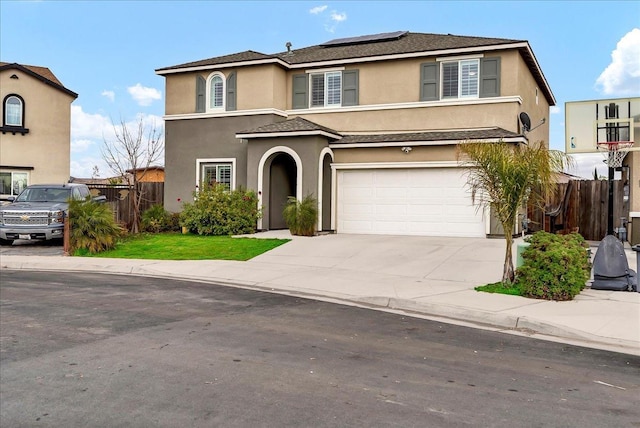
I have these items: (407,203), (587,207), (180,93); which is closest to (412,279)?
(407,203)

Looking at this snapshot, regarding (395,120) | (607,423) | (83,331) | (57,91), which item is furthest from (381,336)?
(57,91)

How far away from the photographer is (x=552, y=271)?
408 inches

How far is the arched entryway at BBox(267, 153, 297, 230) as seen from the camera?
22.3 m

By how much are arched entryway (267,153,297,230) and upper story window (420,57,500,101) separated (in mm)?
5823

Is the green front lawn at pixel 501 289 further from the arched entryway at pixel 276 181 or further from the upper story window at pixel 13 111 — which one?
the upper story window at pixel 13 111

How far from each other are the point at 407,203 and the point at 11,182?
76.8 ft

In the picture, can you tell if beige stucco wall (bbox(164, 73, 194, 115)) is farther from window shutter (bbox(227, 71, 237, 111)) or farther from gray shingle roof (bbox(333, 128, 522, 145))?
gray shingle roof (bbox(333, 128, 522, 145))

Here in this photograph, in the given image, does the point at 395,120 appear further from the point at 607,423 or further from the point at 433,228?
the point at 607,423

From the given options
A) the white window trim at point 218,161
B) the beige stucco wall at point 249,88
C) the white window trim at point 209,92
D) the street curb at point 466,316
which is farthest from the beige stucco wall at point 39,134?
the street curb at point 466,316

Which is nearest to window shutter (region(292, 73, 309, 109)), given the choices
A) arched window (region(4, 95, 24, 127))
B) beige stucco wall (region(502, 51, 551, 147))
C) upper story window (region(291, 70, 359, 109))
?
upper story window (region(291, 70, 359, 109))

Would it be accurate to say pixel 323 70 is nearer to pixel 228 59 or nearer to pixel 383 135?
pixel 383 135

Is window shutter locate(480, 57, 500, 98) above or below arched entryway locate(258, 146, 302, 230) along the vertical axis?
above

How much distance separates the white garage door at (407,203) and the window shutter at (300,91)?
3915 millimetres

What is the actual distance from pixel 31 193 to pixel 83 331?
1390 centimetres
